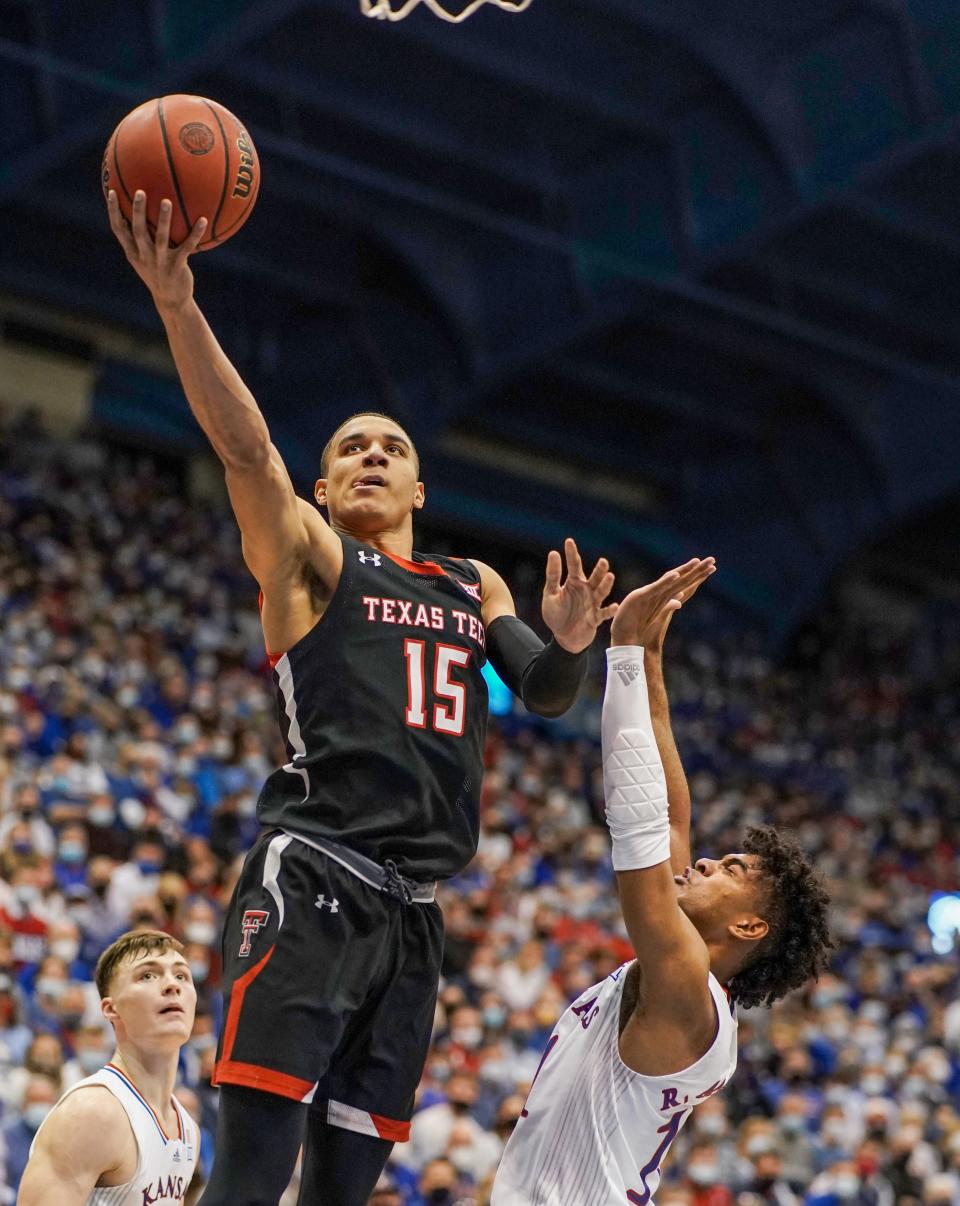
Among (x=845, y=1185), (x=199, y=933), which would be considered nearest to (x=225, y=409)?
(x=199, y=933)

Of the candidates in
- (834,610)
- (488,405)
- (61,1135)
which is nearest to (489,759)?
(488,405)

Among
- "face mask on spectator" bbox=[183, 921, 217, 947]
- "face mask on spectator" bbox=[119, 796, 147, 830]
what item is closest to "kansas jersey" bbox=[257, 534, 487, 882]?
"face mask on spectator" bbox=[183, 921, 217, 947]

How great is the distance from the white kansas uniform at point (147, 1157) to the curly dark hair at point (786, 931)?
1828mm

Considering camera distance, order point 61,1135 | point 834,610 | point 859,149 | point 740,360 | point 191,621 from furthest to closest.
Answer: point 834,610 → point 740,360 → point 191,621 → point 859,149 → point 61,1135

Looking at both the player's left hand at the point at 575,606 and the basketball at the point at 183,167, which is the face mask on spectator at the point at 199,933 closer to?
the player's left hand at the point at 575,606

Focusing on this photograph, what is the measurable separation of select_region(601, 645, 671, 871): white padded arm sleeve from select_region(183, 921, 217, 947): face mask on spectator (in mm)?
8232

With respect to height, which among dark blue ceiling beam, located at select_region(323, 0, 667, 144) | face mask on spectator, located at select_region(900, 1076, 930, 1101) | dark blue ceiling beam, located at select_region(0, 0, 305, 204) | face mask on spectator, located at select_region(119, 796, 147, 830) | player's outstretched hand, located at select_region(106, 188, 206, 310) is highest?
dark blue ceiling beam, located at select_region(323, 0, 667, 144)

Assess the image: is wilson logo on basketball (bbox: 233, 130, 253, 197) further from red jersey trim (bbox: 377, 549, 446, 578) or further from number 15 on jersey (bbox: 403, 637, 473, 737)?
number 15 on jersey (bbox: 403, 637, 473, 737)

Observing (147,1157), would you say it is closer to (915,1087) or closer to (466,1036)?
(466,1036)

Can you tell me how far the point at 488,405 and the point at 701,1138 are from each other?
47.5 feet

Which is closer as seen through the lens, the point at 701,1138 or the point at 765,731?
the point at 701,1138

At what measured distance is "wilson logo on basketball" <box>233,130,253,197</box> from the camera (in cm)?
463

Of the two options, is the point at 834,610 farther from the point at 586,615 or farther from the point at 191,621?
the point at 586,615

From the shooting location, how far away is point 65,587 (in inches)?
749
